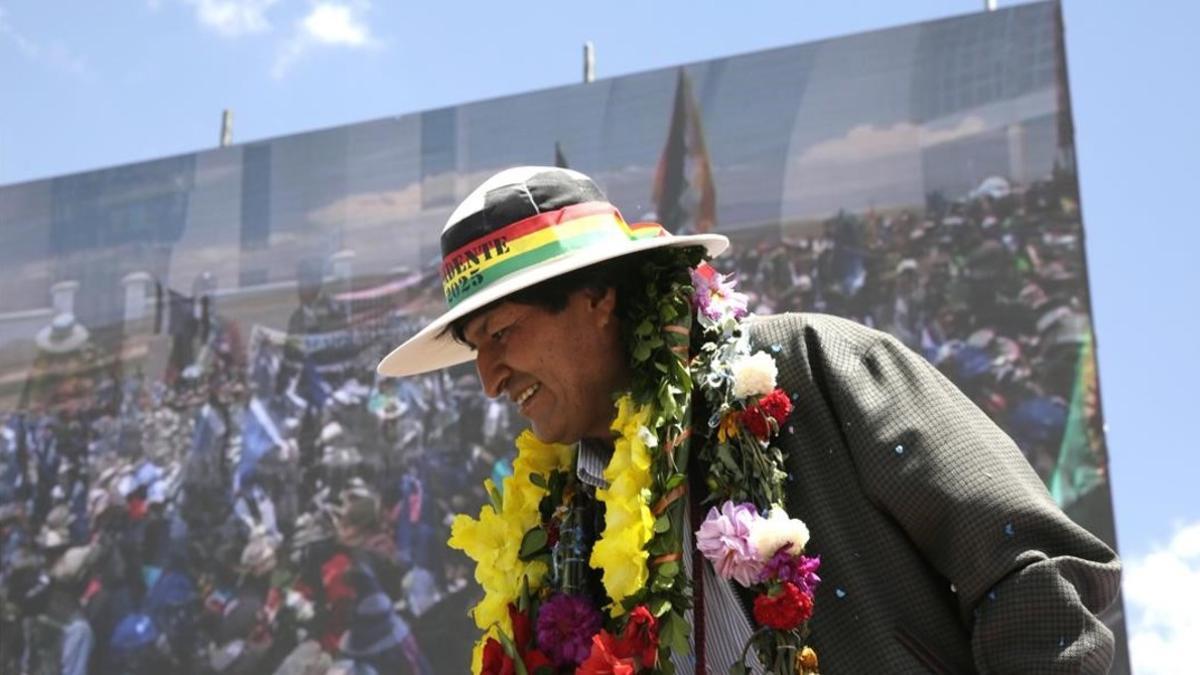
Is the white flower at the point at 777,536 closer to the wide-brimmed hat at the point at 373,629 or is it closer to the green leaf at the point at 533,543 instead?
the green leaf at the point at 533,543

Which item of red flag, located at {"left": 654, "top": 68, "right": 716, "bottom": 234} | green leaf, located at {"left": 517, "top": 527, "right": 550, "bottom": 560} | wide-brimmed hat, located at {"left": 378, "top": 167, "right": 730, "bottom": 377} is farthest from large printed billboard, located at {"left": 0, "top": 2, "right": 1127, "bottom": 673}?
wide-brimmed hat, located at {"left": 378, "top": 167, "right": 730, "bottom": 377}

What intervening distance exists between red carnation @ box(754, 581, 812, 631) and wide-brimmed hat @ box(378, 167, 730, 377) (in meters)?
0.49

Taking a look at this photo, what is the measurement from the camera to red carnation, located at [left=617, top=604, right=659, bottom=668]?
181 cm

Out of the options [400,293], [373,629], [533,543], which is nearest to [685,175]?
[400,293]

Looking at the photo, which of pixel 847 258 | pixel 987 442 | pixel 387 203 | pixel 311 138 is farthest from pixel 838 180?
pixel 987 442

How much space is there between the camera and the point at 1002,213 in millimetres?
11211

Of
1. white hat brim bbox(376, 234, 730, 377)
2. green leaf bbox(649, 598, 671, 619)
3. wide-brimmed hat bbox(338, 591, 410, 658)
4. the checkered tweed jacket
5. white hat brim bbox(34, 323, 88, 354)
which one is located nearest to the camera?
the checkered tweed jacket

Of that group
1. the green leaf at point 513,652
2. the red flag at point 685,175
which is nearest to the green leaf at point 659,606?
the green leaf at point 513,652

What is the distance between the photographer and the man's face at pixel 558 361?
→ 6.57 ft

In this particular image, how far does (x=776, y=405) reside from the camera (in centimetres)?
182

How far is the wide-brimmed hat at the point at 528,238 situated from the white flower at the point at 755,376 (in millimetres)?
216

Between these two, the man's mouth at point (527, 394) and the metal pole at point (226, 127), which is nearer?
the man's mouth at point (527, 394)

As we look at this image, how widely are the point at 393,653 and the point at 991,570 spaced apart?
10625 mm

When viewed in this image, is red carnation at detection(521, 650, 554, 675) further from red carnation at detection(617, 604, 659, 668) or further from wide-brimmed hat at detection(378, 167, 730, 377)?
wide-brimmed hat at detection(378, 167, 730, 377)
